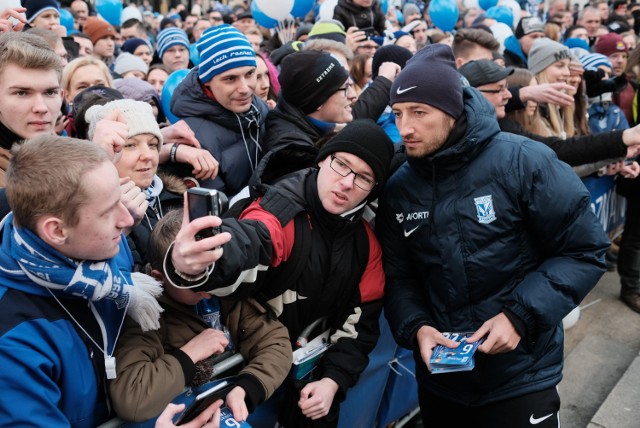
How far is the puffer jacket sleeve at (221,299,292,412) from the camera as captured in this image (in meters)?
2.22

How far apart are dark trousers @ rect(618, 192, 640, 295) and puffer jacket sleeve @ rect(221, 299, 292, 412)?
4.51 m

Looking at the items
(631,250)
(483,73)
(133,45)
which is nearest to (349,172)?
(483,73)

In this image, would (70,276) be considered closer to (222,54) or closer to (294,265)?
(294,265)

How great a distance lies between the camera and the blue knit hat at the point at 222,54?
3316mm

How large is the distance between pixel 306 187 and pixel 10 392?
1.35m


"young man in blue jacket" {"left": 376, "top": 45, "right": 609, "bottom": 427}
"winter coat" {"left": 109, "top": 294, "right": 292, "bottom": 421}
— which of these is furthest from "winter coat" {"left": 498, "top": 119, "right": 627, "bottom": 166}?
"winter coat" {"left": 109, "top": 294, "right": 292, "bottom": 421}

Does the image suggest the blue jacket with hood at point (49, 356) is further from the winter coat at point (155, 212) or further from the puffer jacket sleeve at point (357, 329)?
the puffer jacket sleeve at point (357, 329)

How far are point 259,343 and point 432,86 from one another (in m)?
1.31

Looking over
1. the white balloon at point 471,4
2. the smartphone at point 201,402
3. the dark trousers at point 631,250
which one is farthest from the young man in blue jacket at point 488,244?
the white balloon at point 471,4

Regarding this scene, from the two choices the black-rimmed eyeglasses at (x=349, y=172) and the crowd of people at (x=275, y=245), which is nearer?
the crowd of people at (x=275, y=245)

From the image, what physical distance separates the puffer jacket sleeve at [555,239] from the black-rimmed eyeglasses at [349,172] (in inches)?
25.2

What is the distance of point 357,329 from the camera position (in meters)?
2.64

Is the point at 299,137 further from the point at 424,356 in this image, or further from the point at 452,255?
the point at 424,356

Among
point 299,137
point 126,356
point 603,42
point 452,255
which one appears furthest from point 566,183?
point 603,42
